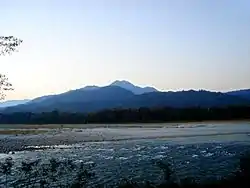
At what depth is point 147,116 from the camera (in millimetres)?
130125

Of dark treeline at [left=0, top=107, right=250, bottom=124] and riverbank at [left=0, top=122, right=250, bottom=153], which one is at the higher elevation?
dark treeline at [left=0, top=107, right=250, bottom=124]

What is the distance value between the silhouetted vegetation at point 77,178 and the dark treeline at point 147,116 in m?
103

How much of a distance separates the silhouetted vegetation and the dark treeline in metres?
103

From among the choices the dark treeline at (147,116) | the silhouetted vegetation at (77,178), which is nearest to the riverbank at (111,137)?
the silhouetted vegetation at (77,178)

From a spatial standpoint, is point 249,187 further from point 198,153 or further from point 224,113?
point 224,113

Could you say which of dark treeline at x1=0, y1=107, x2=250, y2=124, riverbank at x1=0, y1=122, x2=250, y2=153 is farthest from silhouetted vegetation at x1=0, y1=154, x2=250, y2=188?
dark treeline at x1=0, y1=107, x2=250, y2=124

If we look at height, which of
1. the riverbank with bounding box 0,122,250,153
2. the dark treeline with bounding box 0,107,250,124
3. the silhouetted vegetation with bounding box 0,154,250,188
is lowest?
the silhouetted vegetation with bounding box 0,154,250,188

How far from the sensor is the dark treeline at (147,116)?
4995 inches

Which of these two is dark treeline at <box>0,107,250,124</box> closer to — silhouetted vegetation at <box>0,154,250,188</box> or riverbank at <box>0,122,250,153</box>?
riverbank at <box>0,122,250,153</box>

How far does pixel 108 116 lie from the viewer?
450ft

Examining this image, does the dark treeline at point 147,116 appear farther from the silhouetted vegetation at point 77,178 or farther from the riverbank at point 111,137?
the silhouetted vegetation at point 77,178

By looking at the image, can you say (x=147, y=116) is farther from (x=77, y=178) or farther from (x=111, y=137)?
(x=77, y=178)

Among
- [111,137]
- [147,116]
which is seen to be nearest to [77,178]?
[111,137]

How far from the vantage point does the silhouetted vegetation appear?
17344 millimetres
